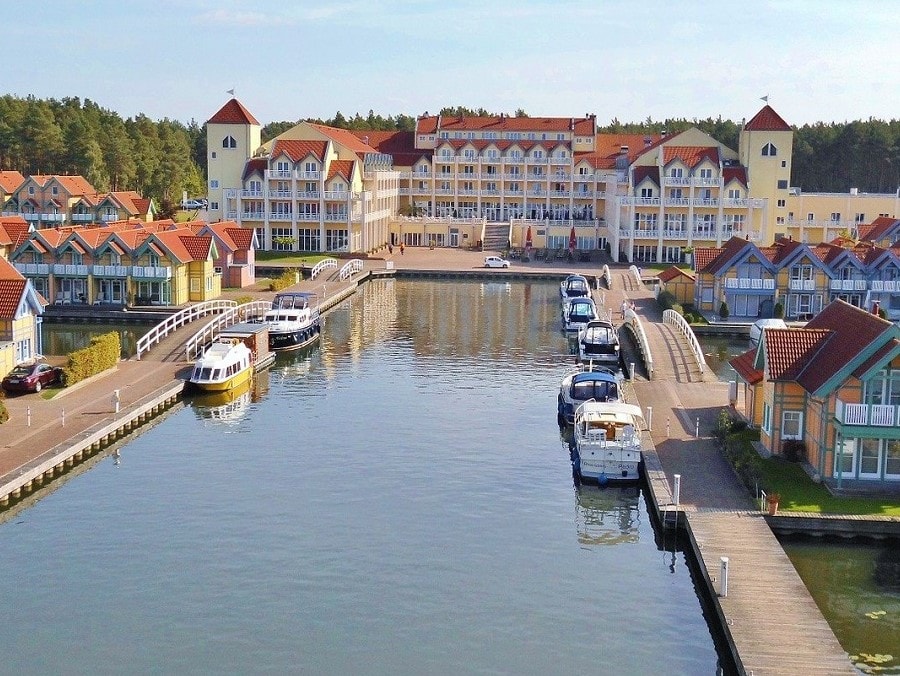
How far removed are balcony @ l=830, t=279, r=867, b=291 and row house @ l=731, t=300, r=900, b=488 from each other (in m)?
32.1

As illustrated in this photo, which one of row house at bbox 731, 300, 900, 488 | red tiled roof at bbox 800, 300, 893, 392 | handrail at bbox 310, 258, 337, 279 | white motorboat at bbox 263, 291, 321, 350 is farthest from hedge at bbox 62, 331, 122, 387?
handrail at bbox 310, 258, 337, 279

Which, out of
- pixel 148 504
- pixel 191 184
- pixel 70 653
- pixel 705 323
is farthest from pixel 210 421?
pixel 191 184

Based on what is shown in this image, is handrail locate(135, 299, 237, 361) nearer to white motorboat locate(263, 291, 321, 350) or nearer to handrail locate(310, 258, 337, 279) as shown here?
white motorboat locate(263, 291, 321, 350)

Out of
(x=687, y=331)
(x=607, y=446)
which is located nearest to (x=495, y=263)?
(x=687, y=331)

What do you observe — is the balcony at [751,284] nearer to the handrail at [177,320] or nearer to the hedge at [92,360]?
the handrail at [177,320]

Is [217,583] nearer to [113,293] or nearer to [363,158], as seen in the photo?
[113,293]

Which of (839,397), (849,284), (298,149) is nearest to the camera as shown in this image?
(839,397)

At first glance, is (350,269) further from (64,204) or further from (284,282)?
(64,204)

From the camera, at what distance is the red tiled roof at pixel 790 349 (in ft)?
114

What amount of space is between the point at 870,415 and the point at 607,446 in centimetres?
796

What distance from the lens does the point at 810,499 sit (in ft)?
103

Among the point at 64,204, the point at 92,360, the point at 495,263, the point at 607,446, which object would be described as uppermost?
the point at 64,204

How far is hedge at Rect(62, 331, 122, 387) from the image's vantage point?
44.7m

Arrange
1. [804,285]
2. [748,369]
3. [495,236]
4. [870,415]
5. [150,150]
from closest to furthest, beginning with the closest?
[870,415]
[748,369]
[804,285]
[495,236]
[150,150]
